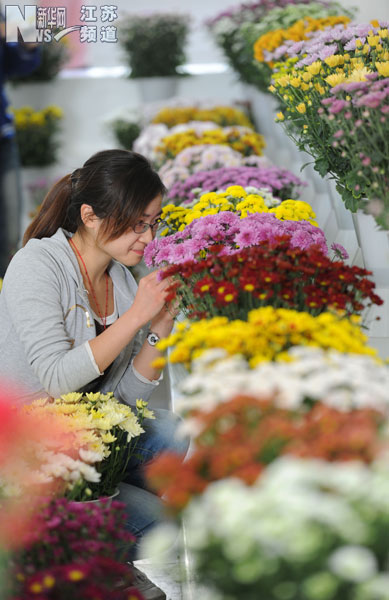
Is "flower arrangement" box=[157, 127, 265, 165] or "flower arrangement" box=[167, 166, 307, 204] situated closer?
"flower arrangement" box=[167, 166, 307, 204]

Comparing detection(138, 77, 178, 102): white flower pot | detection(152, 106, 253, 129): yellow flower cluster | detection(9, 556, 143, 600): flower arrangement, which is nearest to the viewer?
detection(9, 556, 143, 600): flower arrangement

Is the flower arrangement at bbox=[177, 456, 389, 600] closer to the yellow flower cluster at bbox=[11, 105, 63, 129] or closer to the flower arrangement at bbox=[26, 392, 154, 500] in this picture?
the flower arrangement at bbox=[26, 392, 154, 500]

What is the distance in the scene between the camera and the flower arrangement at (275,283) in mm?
1474

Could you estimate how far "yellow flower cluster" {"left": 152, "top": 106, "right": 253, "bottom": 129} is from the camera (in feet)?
16.6

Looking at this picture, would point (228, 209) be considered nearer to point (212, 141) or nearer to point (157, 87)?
point (212, 141)

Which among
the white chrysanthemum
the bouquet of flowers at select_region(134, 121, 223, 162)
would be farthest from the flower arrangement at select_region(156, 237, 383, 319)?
the bouquet of flowers at select_region(134, 121, 223, 162)

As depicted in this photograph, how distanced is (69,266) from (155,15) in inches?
197

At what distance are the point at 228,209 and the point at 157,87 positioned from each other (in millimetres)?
4727

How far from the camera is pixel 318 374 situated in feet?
3.61

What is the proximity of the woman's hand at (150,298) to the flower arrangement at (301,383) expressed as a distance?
65 centimetres

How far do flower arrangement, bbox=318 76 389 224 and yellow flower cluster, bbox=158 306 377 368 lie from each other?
401 millimetres

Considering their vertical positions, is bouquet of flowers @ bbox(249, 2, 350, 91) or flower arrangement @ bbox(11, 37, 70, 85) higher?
bouquet of flowers @ bbox(249, 2, 350, 91)

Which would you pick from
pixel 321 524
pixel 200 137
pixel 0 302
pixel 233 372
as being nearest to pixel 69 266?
pixel 0 302

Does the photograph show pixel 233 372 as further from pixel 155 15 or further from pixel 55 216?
pixel 155 15
